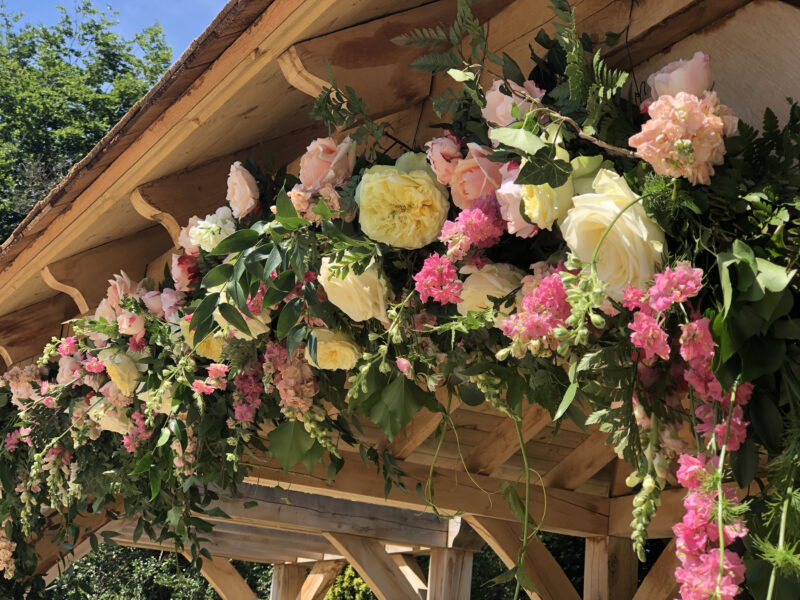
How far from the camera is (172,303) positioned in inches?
84.9

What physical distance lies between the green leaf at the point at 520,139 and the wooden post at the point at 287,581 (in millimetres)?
7598

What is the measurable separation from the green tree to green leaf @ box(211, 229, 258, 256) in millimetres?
13471

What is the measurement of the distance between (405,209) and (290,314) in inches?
12.5

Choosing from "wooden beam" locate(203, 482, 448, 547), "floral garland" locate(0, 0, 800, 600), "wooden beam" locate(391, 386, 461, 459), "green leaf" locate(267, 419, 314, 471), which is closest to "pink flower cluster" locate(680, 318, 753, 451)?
"floral garland" locate(0, 0, 800, 600)

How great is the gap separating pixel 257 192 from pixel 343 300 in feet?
1.63

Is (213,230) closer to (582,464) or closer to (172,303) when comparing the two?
(172,303)

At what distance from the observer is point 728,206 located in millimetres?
1047

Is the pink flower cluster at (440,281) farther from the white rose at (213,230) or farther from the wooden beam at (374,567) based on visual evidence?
the wooden beam at (374,567)

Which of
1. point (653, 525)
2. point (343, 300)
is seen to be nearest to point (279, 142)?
point (343, 300)

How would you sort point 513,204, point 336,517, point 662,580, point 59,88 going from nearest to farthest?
point 513,204, point 662,580, point 336,517, point 59,88

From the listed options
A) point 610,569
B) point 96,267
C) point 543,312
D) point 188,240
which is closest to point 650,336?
point 543,312

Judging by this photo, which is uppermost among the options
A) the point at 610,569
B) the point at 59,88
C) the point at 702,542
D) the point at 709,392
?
the point at 59,88

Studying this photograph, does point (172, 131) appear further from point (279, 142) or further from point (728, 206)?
point (728, 206)

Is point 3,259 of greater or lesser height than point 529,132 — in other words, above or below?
above
